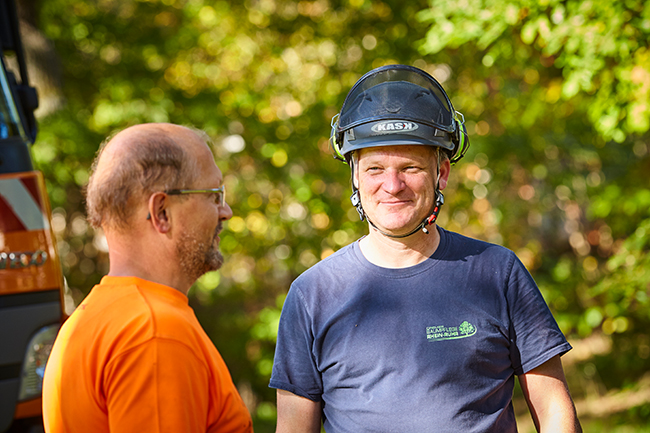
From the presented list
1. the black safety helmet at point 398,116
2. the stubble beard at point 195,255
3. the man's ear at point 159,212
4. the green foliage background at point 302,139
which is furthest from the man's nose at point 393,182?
the green foliage background at point 302,139

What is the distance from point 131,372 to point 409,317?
Result: 0.92 meters

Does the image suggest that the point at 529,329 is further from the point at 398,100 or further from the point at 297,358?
the point at 398,100

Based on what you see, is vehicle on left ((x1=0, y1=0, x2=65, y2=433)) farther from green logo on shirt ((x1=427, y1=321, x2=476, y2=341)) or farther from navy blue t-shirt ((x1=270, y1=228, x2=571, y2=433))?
green logo on shirt ((x1=427, y1=321, x2=476, y2=341))

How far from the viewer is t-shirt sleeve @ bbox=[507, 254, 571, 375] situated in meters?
1.97

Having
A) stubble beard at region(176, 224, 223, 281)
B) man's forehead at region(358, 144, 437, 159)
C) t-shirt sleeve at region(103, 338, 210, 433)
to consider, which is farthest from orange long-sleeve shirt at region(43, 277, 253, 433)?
man's forehead at region(358, 144, 437, 159)

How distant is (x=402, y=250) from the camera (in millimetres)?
2123

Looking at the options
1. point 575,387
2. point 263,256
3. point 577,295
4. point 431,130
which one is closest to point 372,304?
point 431,130

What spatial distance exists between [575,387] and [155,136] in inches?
312

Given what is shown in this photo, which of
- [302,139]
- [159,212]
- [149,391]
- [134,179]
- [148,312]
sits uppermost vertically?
[302,139]

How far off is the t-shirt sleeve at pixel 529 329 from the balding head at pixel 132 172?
118 cm

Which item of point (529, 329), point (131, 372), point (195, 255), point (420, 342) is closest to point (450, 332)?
point (420, 342)

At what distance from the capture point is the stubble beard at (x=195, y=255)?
6.26 feet

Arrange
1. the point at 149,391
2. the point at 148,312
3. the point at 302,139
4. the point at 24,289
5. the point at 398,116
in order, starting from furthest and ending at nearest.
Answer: the point at 302,139 → the point at 24,289 → the point at 398,116 → the point at 148,312 → the point at 149,391

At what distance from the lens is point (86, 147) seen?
264 inches
